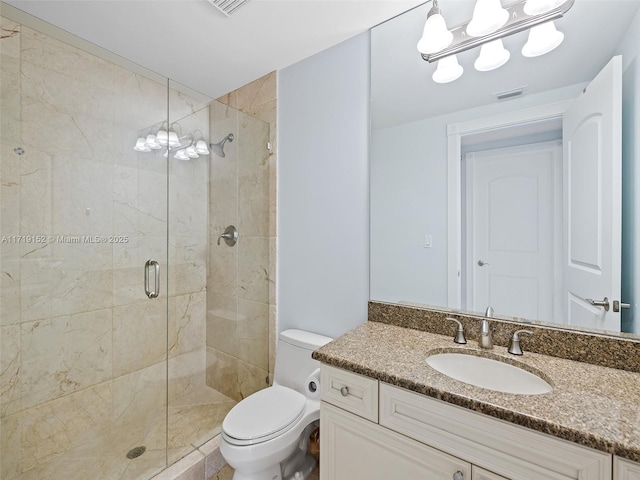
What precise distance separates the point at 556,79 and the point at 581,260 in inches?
26.8

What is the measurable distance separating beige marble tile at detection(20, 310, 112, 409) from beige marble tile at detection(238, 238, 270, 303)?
808 mm

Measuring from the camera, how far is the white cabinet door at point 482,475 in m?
0.76

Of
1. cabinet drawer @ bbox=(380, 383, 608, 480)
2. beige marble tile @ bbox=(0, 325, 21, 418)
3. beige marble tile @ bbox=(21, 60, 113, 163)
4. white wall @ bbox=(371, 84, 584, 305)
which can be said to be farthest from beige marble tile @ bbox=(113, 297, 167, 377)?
cabinet drawer @ bbox=(380, 383, 608, 480)

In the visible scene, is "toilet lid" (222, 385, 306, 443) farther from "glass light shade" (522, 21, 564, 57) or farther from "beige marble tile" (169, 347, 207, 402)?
"glass light shade" (522, 21, 564, 57)

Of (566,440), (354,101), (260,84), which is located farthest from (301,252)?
(566,440)

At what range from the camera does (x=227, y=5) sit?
1.35m

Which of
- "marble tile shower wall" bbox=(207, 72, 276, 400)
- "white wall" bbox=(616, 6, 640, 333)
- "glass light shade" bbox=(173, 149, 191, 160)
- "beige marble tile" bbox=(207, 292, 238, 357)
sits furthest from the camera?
"beige marble tile" bbox=(207, 292, 238, 357)

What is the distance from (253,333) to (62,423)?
3.56 ft

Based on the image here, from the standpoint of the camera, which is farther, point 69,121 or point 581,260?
point 69,121

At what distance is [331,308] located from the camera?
1671 mm

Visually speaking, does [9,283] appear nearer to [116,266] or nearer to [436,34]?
[116,266]

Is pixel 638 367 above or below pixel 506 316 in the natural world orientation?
below

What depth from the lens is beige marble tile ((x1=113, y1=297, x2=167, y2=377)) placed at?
5.88 feet

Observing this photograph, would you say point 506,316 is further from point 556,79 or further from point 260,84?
point 260,84
